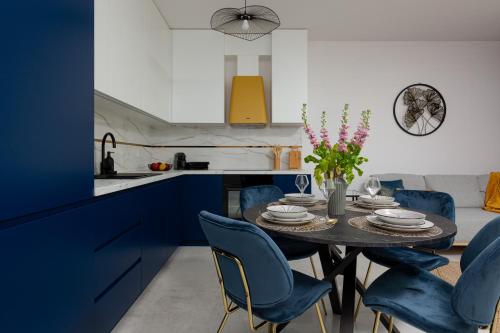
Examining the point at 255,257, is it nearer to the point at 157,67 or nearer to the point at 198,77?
the point at 157,67

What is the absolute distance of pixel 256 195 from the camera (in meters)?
2.45

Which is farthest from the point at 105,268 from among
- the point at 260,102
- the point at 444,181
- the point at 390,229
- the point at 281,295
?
the point at 444,181

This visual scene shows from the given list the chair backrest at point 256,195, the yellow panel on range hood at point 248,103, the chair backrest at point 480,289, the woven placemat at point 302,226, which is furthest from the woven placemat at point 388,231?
the yellow panel on range hood at point 248,103

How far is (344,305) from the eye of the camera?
1.60 meters

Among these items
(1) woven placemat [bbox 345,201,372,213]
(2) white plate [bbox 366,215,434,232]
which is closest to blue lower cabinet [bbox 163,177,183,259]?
(1) woven placemat [bbox 345,201,372,213]

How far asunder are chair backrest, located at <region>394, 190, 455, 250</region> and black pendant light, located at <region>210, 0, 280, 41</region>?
1733mm

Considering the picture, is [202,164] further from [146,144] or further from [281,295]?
[281,295]

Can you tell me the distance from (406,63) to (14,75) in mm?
4518

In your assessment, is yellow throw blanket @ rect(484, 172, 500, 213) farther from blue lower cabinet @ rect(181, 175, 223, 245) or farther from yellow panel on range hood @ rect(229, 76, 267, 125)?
blue lower cabinet @ rect(181, 175, 223, 245)

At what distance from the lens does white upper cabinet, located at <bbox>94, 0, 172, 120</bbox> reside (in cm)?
205

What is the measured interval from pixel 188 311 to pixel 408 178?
128 inches

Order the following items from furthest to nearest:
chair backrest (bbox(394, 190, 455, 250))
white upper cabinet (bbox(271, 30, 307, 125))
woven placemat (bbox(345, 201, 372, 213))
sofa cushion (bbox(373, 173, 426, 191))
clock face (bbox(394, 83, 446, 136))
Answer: clock face (bbox(394, 83, 446, 136)) → sofa cushion (bbox(373, 173, 426, 191)) → white upper cabinet (bbox(271, 30, 307, 125)) → chair backrest (bbox(394, 190, 455, 250)) → woven placemat (bbox(345, 201, 372, 213))

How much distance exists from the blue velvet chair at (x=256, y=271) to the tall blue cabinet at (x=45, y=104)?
2.09ft

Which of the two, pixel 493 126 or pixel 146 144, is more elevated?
pixel 493 126
